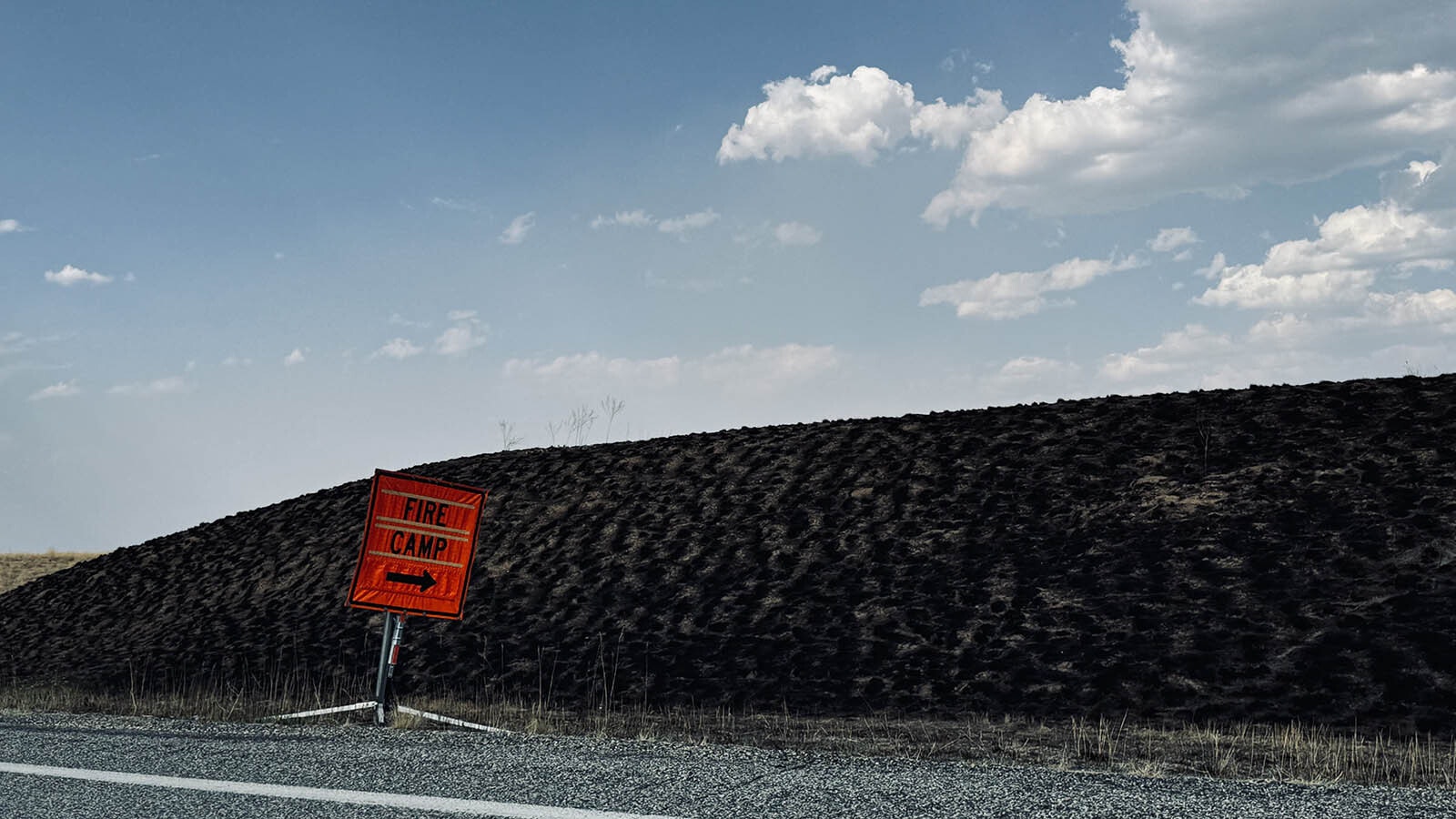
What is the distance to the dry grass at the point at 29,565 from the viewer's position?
136 feet

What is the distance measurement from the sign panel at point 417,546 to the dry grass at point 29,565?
3469 cm

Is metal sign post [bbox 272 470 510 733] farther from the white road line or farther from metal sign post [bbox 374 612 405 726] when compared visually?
the white road line

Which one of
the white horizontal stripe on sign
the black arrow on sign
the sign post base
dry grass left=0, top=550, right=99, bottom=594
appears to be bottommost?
dry grass left=0, top=550, right=99, bottom=594

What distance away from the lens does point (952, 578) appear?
645 inches

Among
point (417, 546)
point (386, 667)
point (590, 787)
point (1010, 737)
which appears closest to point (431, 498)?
point (417, 546)

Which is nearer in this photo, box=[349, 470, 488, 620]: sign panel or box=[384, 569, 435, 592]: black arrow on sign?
box=[349, 470, 488, 620]: sign panel

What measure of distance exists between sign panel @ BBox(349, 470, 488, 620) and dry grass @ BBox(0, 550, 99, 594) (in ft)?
114

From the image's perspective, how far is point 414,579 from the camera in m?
10.4

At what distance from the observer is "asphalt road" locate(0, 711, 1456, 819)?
5.86 metres

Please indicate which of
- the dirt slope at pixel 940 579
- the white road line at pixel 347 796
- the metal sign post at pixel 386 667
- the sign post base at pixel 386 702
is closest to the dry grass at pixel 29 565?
the dirt slope at pixel 940 579

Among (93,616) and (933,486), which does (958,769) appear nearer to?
(933,486)

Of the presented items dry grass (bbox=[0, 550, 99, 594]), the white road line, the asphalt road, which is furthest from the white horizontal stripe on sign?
dry grass (bbox=[0, 550, 99, 594])

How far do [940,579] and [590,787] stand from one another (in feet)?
35.5

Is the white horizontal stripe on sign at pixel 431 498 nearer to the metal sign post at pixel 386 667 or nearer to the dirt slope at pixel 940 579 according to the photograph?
the metal sign post at pixel 386 667
